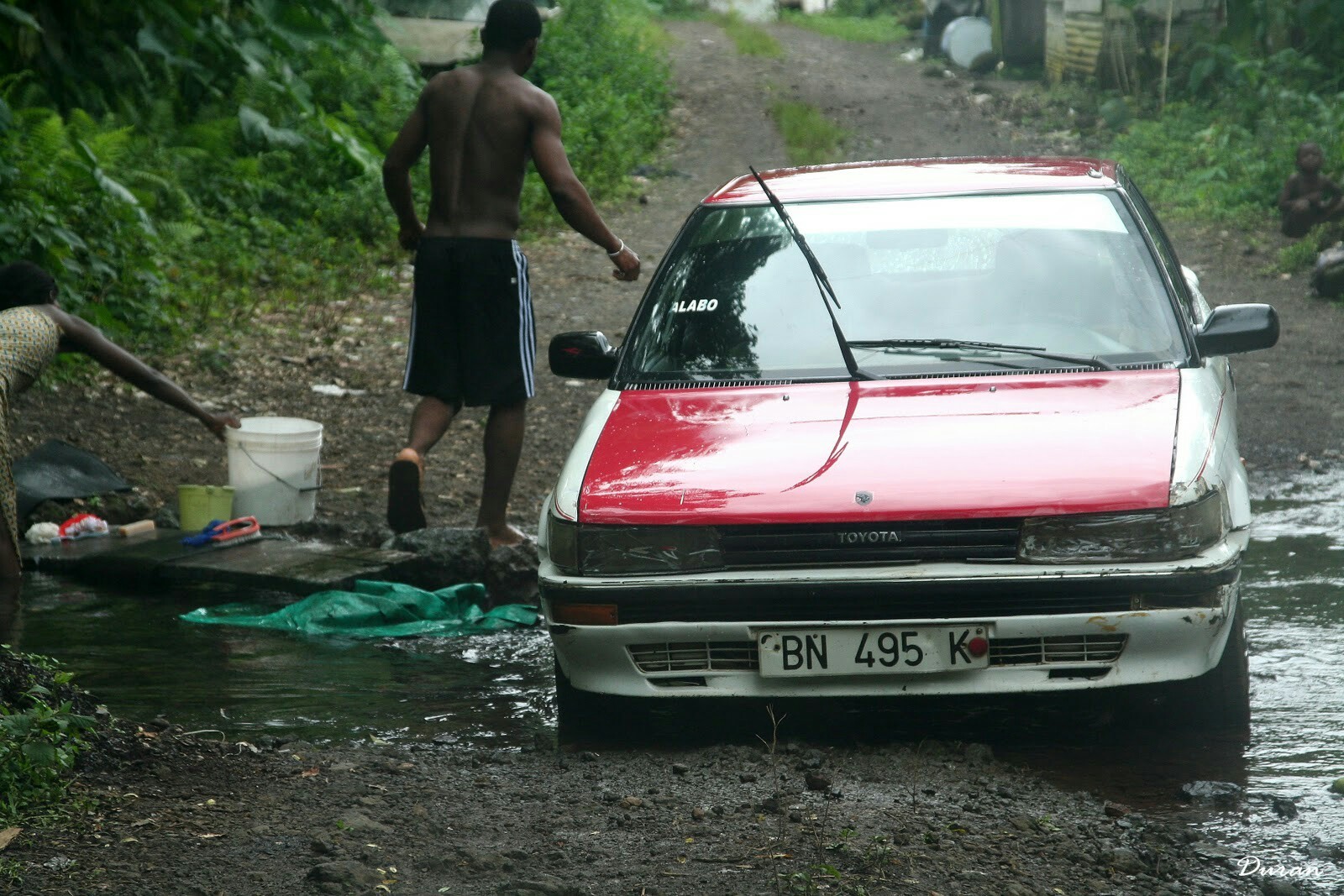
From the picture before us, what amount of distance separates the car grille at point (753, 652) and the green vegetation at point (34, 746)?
1319mm

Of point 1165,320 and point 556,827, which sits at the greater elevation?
point 1165,320

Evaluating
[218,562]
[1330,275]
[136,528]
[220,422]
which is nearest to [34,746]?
[218,562]

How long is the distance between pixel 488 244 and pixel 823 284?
175 centimetres

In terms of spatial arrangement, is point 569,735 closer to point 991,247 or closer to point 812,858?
point 812,858

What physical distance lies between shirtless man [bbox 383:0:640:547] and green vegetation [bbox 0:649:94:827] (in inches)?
92.2

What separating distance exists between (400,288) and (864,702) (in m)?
9.43

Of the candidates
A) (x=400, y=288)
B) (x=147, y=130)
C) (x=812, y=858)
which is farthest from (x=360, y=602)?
(x=147, y=130)

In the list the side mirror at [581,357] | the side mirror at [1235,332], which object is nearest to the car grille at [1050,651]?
the side mirror at [1235,332]

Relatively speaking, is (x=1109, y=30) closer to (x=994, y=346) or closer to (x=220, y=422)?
(x=220, y=422)

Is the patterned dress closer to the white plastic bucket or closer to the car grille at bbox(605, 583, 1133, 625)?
the white plastic bucket

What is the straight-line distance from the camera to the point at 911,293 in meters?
4.76

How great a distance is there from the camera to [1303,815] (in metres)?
3.46

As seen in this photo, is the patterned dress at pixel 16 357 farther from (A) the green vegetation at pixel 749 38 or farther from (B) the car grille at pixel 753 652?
(A) the green vegetation at pixel 749 38

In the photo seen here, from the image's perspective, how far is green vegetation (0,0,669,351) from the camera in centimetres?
953
